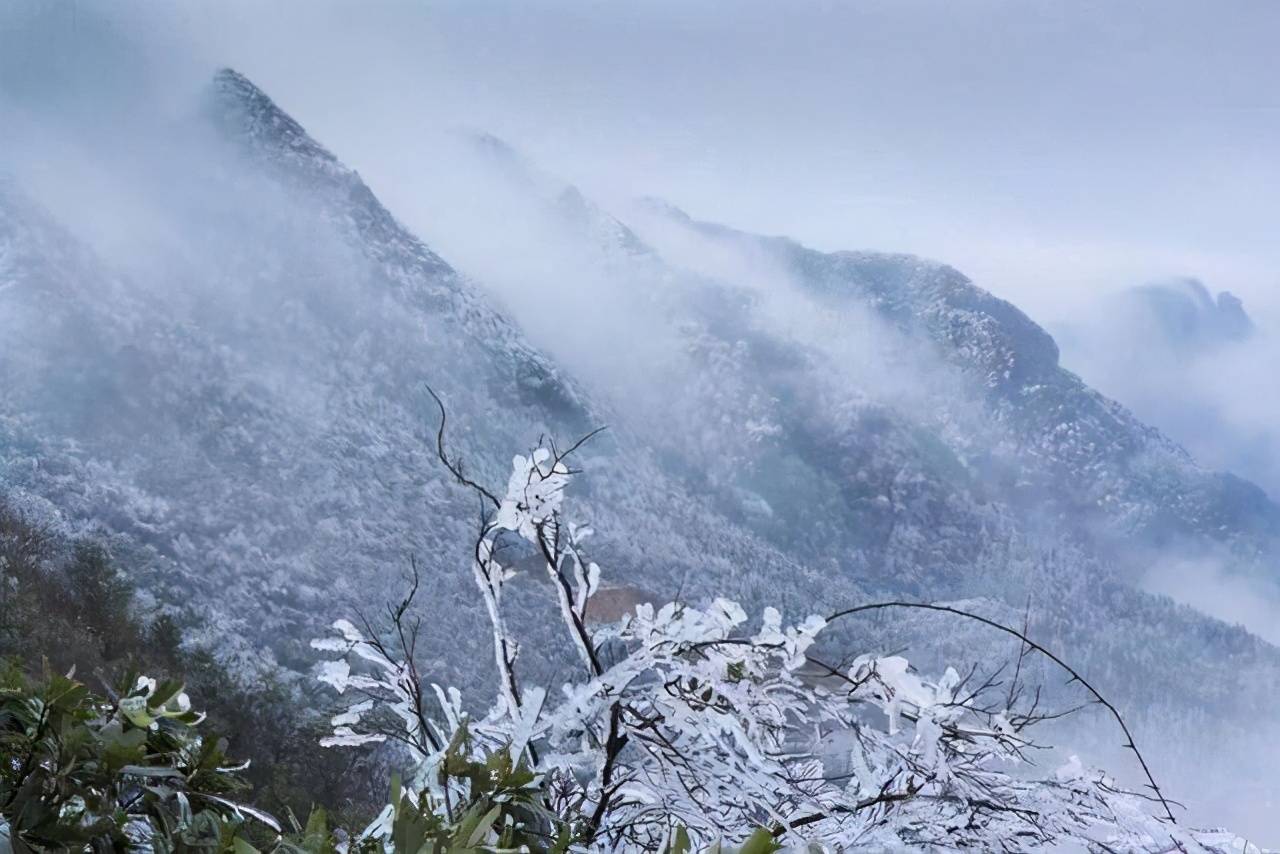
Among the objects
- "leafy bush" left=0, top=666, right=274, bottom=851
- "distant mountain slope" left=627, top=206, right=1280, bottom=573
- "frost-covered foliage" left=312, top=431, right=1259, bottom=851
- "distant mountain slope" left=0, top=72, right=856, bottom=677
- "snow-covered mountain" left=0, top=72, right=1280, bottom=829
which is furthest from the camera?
"distant mountain slope" left=627, top=206, right=1280, bottom=573

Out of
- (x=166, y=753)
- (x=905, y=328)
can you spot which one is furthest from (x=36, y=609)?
(x=905, y=328)

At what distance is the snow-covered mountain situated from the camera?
24.4 ft

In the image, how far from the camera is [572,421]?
10453 millimetres

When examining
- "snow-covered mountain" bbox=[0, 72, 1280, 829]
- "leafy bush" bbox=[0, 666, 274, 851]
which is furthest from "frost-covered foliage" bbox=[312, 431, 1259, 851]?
"snow-covered mountain" bbox=[0, 72, 1280, 829]

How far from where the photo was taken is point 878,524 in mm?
10969

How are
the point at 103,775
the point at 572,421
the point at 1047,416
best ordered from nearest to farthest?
the point at 103,775
the point at 572,421
the point at 1047,416

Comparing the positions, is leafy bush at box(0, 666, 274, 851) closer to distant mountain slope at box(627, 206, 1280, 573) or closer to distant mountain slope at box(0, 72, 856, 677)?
distant mountain slope at box(0, 72, 856, 677)

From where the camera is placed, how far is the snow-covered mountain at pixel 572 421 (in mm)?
7441

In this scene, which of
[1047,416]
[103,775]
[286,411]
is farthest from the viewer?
[1047,416]

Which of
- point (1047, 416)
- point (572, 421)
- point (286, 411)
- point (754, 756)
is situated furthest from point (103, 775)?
point (1047, 416)

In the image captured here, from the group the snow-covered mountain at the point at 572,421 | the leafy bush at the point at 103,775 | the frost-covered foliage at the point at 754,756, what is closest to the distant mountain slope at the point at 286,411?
the snow-covered mountain at the point at 572,421

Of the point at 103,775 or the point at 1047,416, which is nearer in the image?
the point at 103,775

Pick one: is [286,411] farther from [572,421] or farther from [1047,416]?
[1047,416]

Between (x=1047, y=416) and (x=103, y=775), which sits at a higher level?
(x=1047, y=416)
